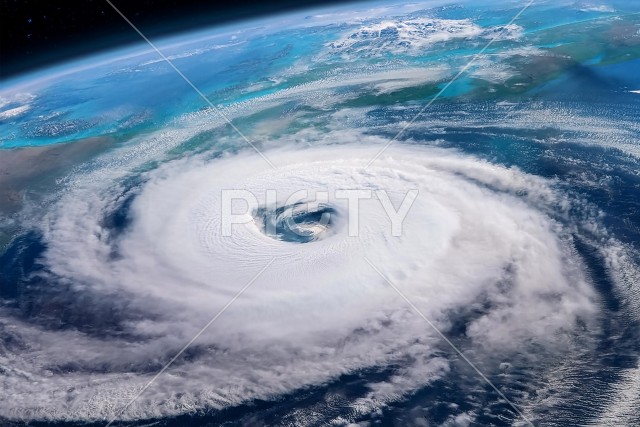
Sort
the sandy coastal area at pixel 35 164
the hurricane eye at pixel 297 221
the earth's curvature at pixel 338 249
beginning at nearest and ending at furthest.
Answer: the earth's curvature at pixel 338 249
the hurricane eye at pixel 297 221
the sandy coastal area at pixel 35 164

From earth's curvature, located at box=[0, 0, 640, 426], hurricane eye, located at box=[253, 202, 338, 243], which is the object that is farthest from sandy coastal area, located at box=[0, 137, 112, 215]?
hurricane eye, located at box=[253, 202, 338, 243]

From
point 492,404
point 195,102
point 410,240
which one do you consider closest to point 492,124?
point 410,240

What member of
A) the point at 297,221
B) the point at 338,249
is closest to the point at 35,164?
the point at 297,221

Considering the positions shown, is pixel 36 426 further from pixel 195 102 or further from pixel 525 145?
pixel 195 102

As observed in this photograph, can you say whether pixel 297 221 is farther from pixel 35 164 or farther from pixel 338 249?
pixel 35 164

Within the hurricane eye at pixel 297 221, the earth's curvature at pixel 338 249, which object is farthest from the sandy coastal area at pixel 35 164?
the hurricane eye at pixel 297 221

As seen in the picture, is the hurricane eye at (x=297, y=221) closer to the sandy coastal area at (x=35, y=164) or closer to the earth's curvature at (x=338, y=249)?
the earth's curvature at (x=338, y=249)

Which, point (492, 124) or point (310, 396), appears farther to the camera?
point (492, 124)

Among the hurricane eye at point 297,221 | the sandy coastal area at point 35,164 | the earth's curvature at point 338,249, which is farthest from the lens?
the sandy coastal area at point 35,164
